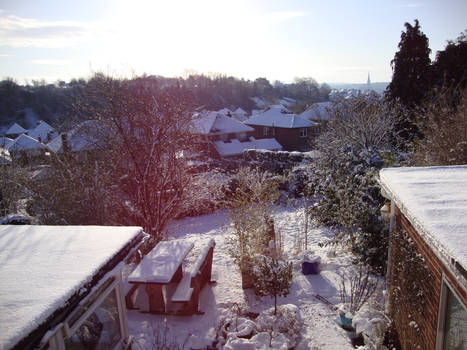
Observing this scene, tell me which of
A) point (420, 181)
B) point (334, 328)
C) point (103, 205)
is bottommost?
point (334, 328)

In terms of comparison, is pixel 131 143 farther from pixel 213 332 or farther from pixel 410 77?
pixel 410 77

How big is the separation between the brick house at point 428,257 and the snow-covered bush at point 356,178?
4.67 ft

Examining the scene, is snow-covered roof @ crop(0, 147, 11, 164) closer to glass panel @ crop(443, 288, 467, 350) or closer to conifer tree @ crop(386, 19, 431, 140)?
glass panel @ crop(443, 288, 467, 350)

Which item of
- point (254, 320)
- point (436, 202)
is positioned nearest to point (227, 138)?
point (254, 320)

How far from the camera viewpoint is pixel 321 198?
11188 mm

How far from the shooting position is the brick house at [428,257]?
8.97ft

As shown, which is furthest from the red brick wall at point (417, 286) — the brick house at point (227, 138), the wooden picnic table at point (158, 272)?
the brick house at point (227, 138)

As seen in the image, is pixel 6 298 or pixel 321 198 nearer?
pixel 6 298

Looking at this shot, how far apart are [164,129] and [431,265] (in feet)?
27.4

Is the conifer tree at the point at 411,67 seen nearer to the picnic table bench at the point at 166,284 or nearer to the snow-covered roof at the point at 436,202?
the snow-covered roof at the point at 436,202

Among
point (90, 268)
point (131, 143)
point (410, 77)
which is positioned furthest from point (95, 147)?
point (410, 77)

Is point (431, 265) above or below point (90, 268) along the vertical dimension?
below

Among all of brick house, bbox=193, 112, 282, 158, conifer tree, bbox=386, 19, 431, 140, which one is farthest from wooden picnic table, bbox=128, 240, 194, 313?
brick house, bbox=193, 112, 282, 158

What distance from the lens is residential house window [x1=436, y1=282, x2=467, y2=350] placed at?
9.41 feet
